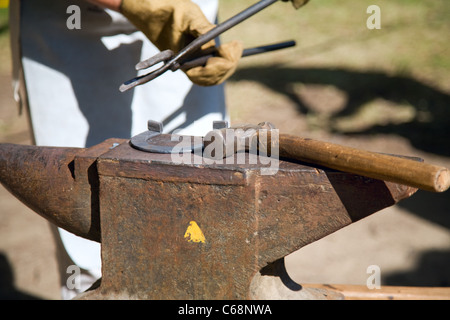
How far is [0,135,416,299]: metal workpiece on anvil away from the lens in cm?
105

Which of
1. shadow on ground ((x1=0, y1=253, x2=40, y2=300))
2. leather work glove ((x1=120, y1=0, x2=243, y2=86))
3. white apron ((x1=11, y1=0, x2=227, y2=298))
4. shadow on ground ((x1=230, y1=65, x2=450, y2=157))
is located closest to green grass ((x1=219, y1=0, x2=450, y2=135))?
shadow on ground ((x1=230, y1=65, x2=450, y2=157))

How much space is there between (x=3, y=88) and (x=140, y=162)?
432 cm

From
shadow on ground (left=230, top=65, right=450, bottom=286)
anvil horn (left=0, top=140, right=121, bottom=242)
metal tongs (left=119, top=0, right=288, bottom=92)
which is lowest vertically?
shadow on ground (left=230, top=65, right=450, bottom=286)

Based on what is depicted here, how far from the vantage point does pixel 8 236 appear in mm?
2975

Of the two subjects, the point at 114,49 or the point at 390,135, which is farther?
the point at 390,135

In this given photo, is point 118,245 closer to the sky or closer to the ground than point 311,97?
closer to the sky

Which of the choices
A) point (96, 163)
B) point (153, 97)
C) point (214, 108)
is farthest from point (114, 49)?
point (96, 163)

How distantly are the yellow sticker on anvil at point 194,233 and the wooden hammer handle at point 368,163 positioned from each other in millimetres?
234

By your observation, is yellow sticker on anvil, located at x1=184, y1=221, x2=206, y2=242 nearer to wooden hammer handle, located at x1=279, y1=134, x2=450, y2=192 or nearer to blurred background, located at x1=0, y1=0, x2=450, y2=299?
wooden hammer handle, located at x1=279, y1=134, x2=450, y2=192

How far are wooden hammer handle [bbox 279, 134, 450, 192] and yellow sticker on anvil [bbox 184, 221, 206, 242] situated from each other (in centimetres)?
23

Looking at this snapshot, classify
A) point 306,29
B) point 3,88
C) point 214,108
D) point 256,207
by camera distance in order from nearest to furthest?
point 256,207, point 214,108, point 3,88, point 306,29

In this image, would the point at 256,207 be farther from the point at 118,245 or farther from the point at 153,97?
the point at 153,97

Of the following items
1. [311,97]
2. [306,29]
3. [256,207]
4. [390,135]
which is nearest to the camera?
[256,207]

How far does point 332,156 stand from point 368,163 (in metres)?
0.08
